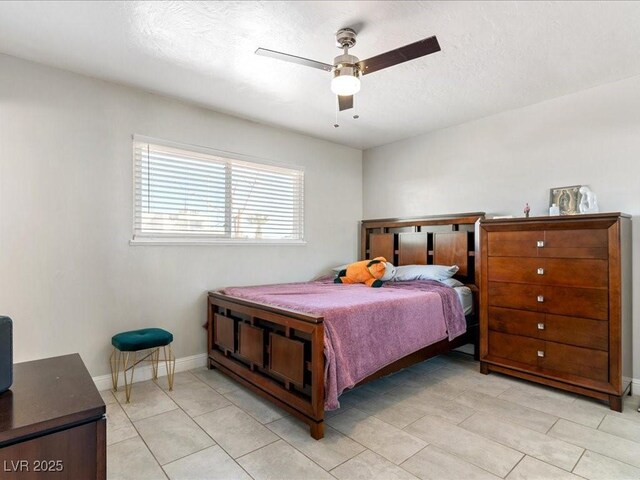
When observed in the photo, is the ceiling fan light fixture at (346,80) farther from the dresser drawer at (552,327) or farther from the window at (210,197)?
the dresser drawer at (552,327)

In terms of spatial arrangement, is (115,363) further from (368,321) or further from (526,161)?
(526,161)

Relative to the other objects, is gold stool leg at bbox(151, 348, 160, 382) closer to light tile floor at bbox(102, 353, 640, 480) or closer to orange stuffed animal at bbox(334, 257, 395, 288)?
light tile floor at bbox(102, 353, 640, 480)

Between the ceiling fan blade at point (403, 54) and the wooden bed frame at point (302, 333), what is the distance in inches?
63.2

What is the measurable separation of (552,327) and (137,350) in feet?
10.9

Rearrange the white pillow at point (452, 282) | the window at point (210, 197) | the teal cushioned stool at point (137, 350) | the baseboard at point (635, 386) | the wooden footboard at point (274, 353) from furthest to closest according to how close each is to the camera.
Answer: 1. the white pillow at point (452, 282)
2. the window at point (210, 197)
3. the baseboard at point (635, 386)
4. the teal cushioned stool at point (137, 350)
5. the wooden footboard at point (274, 353)

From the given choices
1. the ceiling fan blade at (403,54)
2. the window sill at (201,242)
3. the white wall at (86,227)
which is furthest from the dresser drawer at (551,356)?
the white wall at (86,227)

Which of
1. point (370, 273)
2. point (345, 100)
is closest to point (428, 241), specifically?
point (370, 273)

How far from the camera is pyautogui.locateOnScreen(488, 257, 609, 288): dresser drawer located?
268 centimetres

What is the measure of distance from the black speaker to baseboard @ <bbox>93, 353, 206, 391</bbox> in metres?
1.94

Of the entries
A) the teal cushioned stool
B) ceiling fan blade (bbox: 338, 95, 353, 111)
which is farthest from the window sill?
ceiling fan blade (bbox: 338, 95, 353, 111)

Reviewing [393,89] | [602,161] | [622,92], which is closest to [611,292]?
[602,161]

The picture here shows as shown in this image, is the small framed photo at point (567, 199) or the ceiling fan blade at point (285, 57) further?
the small framed photo at point (567, 199)

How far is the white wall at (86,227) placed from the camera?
2.63 meters

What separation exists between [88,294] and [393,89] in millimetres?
3145
